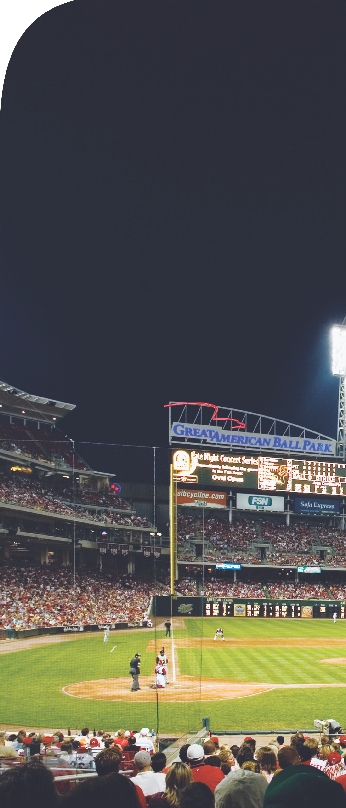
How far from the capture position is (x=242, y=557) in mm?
42250

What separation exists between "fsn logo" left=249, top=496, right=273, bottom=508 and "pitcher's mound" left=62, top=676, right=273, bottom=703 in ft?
92.4

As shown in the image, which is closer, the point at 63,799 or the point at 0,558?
the point at 63,799

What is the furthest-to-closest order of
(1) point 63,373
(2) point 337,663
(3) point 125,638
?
(1) point 63,373 → (2) point 337,663 → (3) point 125,638

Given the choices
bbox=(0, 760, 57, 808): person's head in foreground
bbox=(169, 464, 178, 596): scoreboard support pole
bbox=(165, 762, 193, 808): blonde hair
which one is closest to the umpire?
bbox=(169, 464, 178, 596): scoreboard support pole

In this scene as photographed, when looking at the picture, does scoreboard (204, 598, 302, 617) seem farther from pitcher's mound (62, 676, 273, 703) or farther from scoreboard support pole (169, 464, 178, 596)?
pitcher's mound (62, 676, 273, 703)

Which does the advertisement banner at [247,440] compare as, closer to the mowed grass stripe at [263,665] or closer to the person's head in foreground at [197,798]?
the mowed grass stripe at [263,665]

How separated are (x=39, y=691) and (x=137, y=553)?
3635 millimetres

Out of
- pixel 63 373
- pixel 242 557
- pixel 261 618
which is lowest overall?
pixel 261 618

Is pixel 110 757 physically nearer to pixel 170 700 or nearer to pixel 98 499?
pixel 170 700

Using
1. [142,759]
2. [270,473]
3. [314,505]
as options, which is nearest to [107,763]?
[142,759]

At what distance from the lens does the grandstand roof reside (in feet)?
101

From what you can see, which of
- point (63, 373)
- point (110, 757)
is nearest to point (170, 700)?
point (110, 757)

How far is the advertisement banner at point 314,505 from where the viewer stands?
46.2 m

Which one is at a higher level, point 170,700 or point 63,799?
point 63,799
